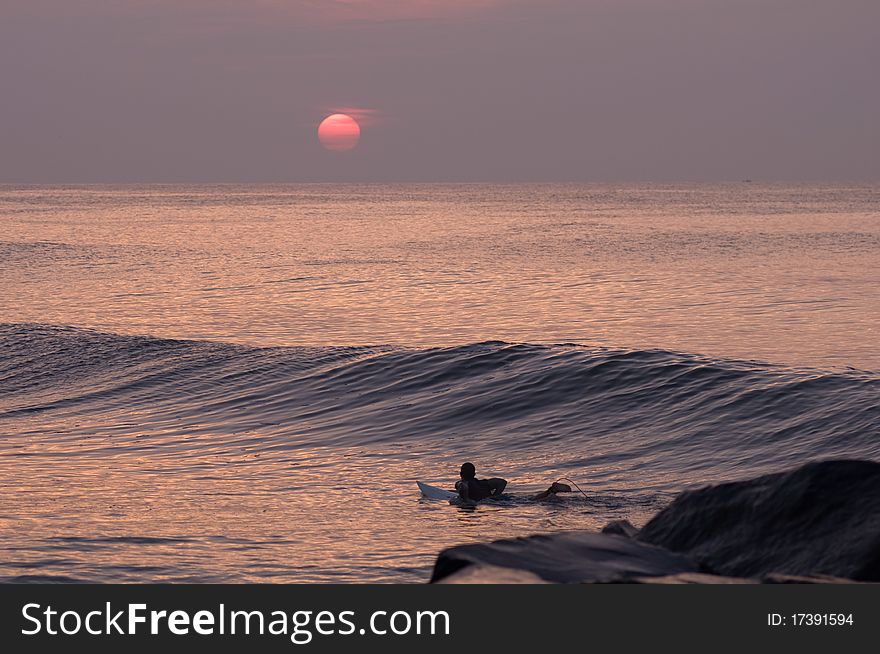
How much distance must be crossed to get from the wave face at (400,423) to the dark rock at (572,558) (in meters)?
4.47

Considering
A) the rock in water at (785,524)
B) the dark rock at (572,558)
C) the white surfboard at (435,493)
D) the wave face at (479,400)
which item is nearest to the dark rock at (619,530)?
the rock in water at (785,524)

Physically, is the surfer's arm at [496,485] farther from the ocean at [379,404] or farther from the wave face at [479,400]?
the wave face at [479,400]

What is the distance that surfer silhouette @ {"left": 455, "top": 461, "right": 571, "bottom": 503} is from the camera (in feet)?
48.6

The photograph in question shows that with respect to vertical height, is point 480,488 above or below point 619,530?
above

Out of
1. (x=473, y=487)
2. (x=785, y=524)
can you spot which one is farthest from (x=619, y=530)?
(x=473, y=487)

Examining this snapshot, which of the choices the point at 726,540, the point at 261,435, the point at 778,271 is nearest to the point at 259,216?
the point at 778,271

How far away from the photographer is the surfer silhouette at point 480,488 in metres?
14.8

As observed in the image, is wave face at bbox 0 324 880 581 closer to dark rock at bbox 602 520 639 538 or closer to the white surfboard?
the white surfboard

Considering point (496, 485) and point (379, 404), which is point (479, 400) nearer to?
point (379, 404)

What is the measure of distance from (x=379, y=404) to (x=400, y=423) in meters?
2.02

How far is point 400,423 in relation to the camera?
22203 millimetres

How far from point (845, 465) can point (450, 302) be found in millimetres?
35704

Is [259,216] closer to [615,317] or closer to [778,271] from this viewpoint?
[778,271]

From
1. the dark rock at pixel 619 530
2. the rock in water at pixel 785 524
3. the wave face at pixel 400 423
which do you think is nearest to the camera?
the rock in water at pixel 785 524
